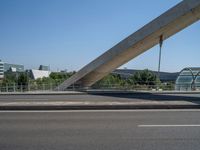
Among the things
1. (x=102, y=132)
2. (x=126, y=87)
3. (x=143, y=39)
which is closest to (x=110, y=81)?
(x=126, y=87)

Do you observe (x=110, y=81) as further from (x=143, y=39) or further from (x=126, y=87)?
(x=143, y=39)

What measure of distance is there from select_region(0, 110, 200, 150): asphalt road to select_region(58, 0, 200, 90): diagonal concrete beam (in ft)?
65.5

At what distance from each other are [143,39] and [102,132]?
24.1m

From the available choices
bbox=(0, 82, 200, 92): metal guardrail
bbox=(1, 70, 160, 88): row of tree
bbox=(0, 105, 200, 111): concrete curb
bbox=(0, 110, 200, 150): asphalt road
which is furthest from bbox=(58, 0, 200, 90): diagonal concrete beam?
bbox=(0, 110, 200, 150): asphalt road

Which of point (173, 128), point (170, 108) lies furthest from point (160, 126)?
point (170, 108)

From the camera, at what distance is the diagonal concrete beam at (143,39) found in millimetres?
28375

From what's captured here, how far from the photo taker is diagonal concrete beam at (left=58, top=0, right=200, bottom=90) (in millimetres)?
28375

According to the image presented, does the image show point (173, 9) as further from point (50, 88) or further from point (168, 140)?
point (168, 140)

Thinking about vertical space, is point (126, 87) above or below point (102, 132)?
above

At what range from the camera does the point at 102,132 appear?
7516mm

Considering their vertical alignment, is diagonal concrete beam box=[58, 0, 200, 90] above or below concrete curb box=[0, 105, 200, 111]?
above

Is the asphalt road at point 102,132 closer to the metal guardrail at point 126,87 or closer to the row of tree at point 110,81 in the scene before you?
the metal guardrail at point 126,87

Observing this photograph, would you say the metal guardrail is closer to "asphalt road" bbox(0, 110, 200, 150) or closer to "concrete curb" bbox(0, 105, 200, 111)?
"concrete curb" bbox(0, 105, 200, 111)

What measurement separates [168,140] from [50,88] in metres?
30.9
